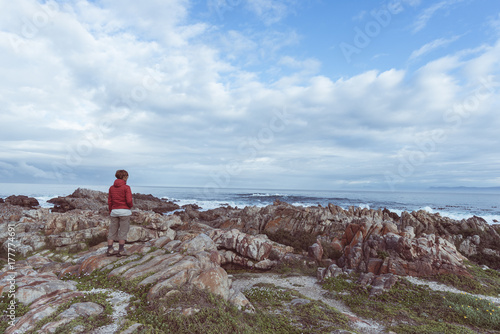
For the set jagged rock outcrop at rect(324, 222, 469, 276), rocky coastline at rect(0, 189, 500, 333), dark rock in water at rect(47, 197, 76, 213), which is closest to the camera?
rocky coastline at rect(0, 189, 500, 333)

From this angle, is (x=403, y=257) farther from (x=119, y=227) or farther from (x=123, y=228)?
(x=119, y=227)

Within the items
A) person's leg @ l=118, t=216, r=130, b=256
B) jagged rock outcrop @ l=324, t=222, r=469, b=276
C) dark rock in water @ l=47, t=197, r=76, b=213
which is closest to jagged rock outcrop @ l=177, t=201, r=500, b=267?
jagged rock outcrop @ l=324, t=222, r=469, b=276

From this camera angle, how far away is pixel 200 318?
24.7 ft

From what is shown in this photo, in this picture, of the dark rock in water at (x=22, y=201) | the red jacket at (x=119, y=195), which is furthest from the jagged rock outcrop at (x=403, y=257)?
the dark rock in water at (x=22, y=201)

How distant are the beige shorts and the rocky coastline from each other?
119 cm

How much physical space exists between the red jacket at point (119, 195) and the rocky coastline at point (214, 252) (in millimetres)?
2864

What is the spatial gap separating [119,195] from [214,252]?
5671 millimetres

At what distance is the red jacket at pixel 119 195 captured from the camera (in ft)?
37.9

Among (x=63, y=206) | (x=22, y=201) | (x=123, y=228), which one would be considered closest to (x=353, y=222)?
(x=123, y=228)

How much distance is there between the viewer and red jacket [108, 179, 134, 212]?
11.5 m

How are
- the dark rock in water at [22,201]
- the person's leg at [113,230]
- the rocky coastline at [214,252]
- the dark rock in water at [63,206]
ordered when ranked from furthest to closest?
1. the dark rock in water at [22,201]
2. the dark rock in water at [63,206]
3. the person's leg at [113,230]
4. the rocky coastline at [214,252]

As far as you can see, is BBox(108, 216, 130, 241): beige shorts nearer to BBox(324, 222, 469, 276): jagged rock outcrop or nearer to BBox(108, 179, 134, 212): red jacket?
BBox(108, 179, 134, 212): red jacket

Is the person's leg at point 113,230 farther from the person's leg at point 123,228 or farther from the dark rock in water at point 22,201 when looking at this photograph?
the dark rock in water at point 22,201

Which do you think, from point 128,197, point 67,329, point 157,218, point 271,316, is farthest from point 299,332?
point 157,218
